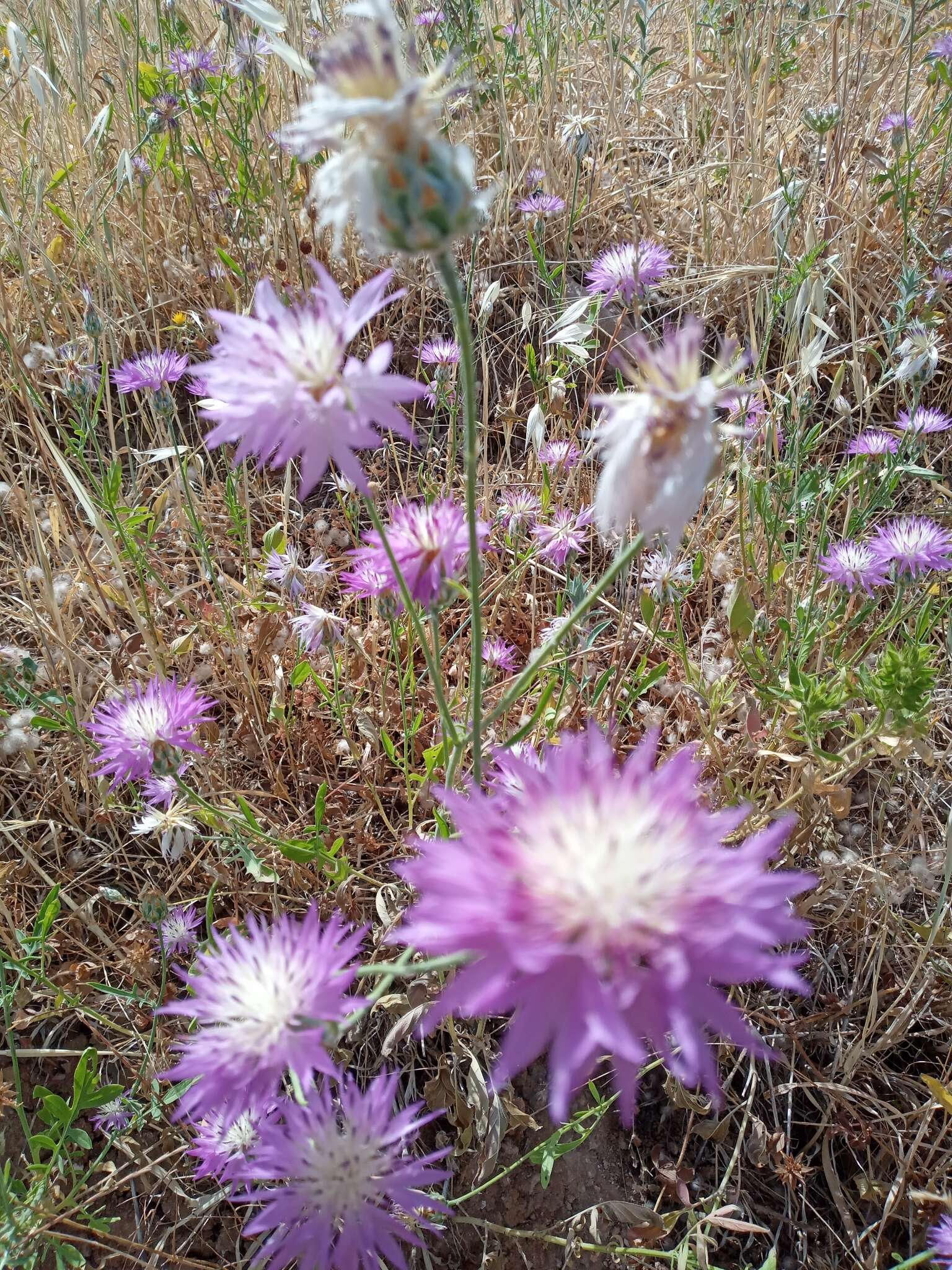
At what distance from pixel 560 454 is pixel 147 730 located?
1.32 m

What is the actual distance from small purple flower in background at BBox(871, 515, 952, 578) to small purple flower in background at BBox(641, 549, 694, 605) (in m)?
0.43

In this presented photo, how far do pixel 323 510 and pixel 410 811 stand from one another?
118 cm

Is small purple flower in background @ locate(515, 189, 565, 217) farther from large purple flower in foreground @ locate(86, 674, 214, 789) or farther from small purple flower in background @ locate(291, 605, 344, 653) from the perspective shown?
large purple flower in foreground @ locate(86, 674, 214, 789)

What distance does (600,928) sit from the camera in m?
0.72

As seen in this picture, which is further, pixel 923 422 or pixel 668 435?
pixel 923 422

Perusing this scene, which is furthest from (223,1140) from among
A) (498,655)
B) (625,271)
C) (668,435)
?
(625,271)

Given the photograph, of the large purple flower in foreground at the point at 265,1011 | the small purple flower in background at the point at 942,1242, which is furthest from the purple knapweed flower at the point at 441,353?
the small purple flower in background at the point at 942,1242

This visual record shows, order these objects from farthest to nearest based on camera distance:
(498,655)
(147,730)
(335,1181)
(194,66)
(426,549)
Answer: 1. (194,66)
2. (498,655)
3. (147,730)
4. (426,549)
5. (335,1181)

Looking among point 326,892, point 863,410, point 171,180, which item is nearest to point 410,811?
point 326,892

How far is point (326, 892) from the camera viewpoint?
1.82 meters

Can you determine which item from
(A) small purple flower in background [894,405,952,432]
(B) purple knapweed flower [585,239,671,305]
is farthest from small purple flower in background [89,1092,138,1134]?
(A) small purple flower in background [894,405,952,432]

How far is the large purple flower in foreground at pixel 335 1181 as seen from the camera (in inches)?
43.3

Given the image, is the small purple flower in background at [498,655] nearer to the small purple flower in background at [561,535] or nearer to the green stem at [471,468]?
the small purple flower in background at [561,535]

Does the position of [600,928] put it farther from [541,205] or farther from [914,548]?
[541,205]
